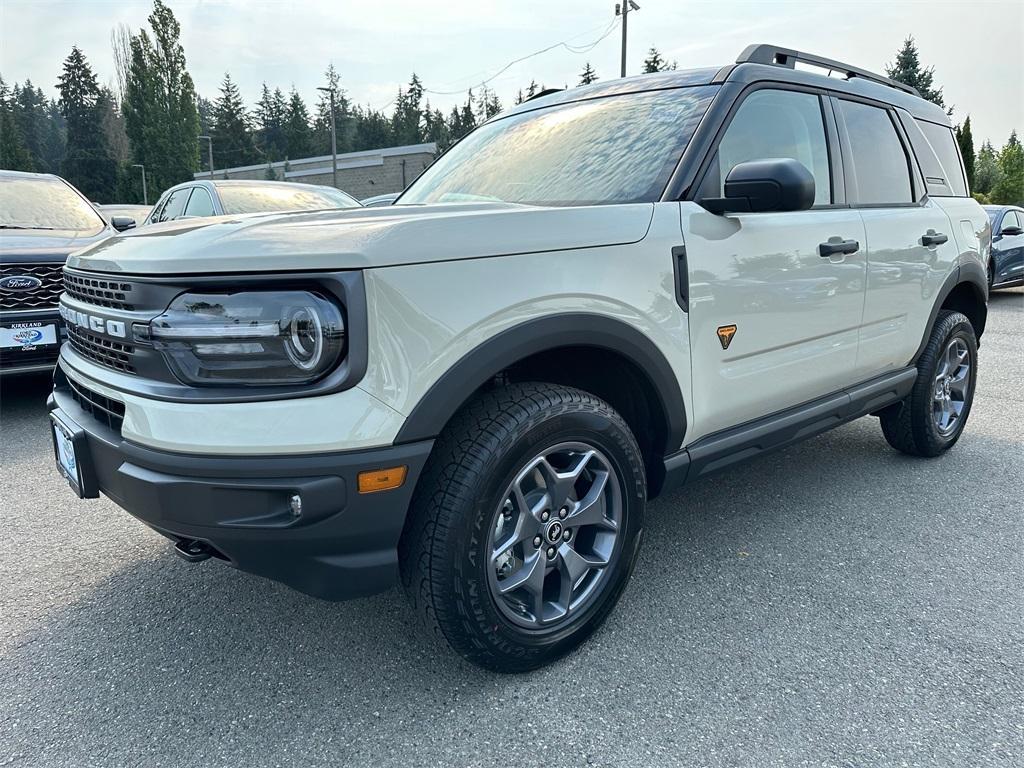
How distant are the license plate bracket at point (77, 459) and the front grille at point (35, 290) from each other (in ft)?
10.3

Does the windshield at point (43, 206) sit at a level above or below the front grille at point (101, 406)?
above

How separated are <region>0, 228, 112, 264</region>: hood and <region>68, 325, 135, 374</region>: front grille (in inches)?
99.4

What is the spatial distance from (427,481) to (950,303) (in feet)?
11.5

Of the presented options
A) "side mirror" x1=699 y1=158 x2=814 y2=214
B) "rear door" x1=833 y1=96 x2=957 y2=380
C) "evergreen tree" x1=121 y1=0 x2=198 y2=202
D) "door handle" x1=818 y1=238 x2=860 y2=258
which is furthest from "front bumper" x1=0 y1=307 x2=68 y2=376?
"evergreen tree" x1=121 y1=0 x2=198 y2=202

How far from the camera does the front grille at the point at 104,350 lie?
188cm

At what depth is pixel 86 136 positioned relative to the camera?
220 feet

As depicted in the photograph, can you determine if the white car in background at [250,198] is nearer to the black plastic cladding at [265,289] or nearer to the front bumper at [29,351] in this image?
the front bumper at [29,351]

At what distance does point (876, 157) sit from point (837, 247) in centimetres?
87

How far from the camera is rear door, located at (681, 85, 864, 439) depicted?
2395mm

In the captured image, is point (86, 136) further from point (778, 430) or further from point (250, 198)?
point (778, 430)

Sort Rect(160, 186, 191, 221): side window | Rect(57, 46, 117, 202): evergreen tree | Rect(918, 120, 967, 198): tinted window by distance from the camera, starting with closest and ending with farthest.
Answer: Rect(918, 120, 967, 198): tinted window
Rect(160, 186, 191, 221): side window
Rect(57, 46, 117, 202): evergreen tree

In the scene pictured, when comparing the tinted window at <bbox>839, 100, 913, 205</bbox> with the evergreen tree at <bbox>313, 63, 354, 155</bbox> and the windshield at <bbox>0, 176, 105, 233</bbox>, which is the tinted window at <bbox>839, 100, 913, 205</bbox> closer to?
the windshield at <bbox>0, 176, 105, 233</bbox>

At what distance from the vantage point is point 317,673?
7.04 feet

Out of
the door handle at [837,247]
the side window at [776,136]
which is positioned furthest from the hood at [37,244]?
the door handle at [837,247]
